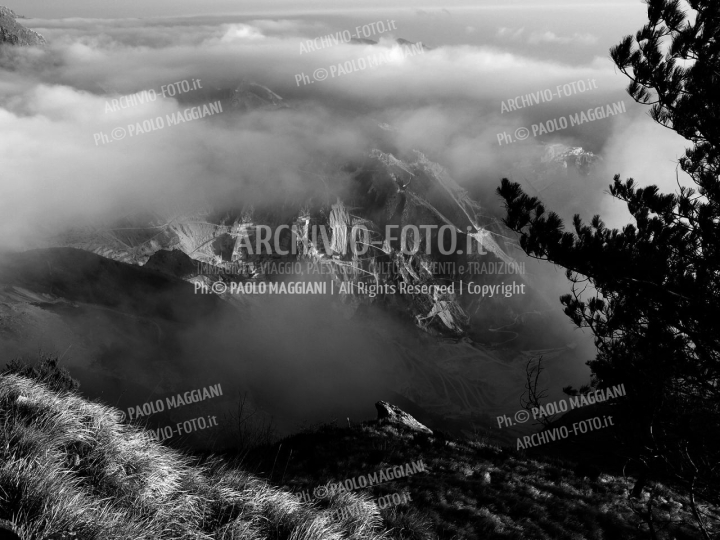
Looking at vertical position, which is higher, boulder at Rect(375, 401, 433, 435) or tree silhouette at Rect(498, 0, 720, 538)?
tree silhouette at Rect(498, 0, 720, 538)

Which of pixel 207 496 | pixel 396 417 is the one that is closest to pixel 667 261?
pixel 207 496

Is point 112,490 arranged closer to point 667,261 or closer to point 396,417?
point 667,261

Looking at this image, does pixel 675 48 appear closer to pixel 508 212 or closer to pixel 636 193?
pixel 636 193

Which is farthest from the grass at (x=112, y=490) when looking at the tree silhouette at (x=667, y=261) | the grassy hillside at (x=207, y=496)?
the tree silhouette at (x=667, y=261)

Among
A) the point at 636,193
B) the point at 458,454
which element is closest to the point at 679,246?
the point at 636,193

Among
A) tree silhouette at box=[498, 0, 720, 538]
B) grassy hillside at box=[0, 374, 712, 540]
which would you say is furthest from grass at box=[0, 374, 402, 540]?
tree silhouette at box=[498, 0, 720, 538]

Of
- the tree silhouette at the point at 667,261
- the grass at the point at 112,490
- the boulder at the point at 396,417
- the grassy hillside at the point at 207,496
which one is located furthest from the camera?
the boulder at the point at 396,417

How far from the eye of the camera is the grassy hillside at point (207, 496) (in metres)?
5.21

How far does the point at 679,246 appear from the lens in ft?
33.6

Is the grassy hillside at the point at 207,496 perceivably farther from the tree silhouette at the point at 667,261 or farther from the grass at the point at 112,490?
the tree silhouette at the point at 667,261

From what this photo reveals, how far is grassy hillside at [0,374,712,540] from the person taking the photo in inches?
205

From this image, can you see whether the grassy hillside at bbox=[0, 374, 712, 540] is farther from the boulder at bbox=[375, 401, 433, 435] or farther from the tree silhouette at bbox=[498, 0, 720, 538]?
the boulder at bbox=[375, 401, 433, 435]

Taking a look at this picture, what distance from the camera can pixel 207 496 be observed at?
6.60 metres

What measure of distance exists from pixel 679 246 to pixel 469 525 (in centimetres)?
689
